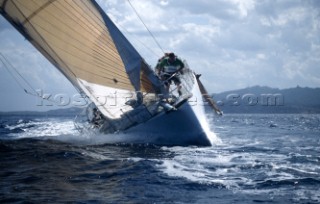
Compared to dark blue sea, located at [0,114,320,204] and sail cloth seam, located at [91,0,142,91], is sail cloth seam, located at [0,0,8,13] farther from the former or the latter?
dark blue sea, located at [0,114,320,204]

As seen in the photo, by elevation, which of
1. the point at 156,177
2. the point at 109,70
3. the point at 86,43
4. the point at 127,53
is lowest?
the point at 156,177

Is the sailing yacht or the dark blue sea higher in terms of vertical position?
the sailing yacht

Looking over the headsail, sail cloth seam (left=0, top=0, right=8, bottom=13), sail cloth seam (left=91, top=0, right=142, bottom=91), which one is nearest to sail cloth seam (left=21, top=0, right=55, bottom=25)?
the headsail

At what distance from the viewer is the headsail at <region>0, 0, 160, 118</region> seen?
15633 millimetres

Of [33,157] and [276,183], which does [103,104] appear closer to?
[33,157]

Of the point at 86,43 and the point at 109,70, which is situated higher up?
the point at 86,43

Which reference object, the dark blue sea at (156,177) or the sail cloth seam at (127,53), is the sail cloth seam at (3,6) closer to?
the sail cloth seam at (127,53)

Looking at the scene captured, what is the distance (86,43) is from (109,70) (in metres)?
1.72

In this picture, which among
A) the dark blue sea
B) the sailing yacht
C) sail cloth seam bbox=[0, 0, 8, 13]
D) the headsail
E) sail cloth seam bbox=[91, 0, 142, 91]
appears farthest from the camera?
sail cloth seam bbox=[0, 0, 8, 13]

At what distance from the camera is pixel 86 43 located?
1614 cm

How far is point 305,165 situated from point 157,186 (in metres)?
5.50

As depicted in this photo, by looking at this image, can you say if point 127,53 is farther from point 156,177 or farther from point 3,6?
point 156,177

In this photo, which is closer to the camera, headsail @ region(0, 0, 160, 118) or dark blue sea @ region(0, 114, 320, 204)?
dark blue sea @ region(0, 114, 320, 204)

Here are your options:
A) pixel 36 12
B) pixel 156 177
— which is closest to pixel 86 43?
pixel 36 12
